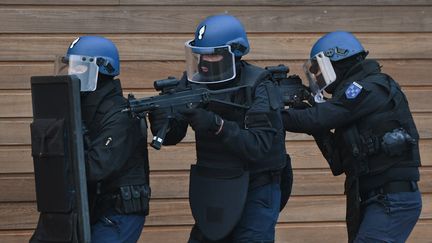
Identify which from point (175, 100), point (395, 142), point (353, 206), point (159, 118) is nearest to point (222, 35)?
point (175, 100)

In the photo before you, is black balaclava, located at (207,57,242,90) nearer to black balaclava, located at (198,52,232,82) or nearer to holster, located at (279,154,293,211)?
black balaclava, located at (198,52,232,82)

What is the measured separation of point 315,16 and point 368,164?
190 cm

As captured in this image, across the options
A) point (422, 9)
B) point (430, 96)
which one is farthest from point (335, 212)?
point (422, 9)

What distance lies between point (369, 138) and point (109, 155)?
1.35 metres

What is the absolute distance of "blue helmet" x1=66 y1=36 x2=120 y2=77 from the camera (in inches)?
183

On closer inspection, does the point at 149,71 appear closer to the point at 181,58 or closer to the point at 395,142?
the point at 181,58

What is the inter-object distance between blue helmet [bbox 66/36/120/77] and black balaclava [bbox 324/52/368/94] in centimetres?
116

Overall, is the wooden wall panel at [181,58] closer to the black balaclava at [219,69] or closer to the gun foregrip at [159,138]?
the black balaclava at [219,69]

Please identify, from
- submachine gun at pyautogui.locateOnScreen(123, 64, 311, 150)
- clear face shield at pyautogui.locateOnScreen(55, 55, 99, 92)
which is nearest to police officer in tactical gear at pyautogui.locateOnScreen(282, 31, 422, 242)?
submachine gun at pyautogui.locateOnScreen(123, 64, 311, 150)

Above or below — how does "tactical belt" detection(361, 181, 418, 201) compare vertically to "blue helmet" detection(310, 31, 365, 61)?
below

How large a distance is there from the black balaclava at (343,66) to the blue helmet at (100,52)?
1.16 metres

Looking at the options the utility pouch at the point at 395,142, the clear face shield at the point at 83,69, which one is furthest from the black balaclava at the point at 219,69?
the utility pouch at the point at 395,142

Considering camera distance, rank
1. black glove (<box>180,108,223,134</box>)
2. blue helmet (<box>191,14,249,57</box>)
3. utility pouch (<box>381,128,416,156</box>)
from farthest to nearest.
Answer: utility pouch (<box>381,128,416,156</box>)
blue helmet (<box>191,14,249,57</box>)
black glove (<box>180,108,223,134</box>)

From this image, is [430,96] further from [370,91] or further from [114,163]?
[114,163]
